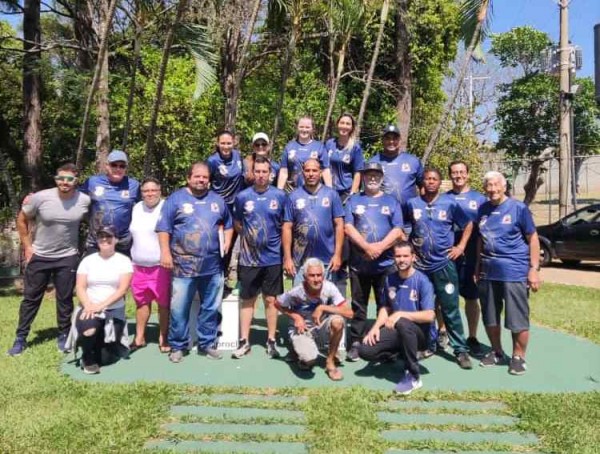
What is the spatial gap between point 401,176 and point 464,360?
188 centimetres

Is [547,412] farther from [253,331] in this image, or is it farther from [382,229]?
[253,331]

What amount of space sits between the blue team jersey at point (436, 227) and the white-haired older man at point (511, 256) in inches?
13.3

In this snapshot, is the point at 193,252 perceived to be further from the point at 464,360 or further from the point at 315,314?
the point at 464,360

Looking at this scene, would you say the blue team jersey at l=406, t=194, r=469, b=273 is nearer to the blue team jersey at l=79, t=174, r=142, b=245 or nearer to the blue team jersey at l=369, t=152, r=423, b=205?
the blue team jersey at l=369, t=152, r=423, b=205

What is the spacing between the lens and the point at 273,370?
5133mm

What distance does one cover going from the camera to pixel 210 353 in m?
5.50

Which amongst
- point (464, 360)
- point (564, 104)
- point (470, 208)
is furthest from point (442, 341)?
point (564, 104)

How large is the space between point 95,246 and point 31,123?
20.4 ft

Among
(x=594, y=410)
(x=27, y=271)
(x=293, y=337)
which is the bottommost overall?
(x=594, y=410)

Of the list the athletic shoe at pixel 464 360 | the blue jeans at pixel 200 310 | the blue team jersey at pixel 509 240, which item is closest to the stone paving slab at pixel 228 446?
the blue jeans at pixel 200 310

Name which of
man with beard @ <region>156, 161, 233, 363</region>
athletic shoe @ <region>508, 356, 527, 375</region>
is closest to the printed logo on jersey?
man with beard @ <region>156, 161, 233, 363</region>

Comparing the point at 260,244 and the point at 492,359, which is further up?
the point at 260,244

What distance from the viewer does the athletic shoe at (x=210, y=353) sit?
548cm

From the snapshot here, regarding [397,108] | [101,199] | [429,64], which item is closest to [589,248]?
[397,108]
